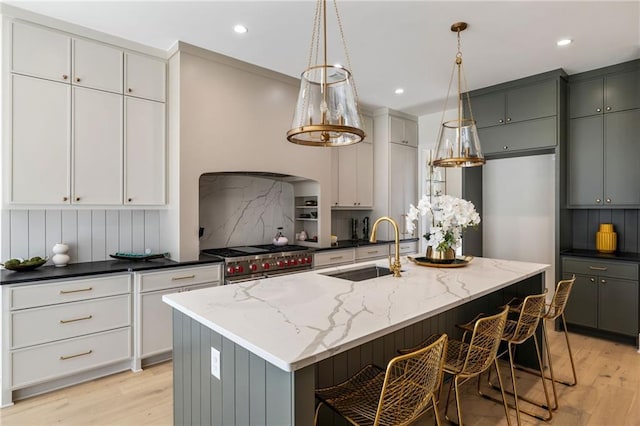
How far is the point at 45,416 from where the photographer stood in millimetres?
2379

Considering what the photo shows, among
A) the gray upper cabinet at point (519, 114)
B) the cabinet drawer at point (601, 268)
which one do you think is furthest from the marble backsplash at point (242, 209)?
the cabinet drawer at point (601, 268)

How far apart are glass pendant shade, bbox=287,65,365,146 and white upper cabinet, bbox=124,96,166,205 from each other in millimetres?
2033

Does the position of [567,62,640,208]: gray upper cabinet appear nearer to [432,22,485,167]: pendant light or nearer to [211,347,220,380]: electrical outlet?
[432,22,485,167]: pendant light

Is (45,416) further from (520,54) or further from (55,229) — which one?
(520,54)

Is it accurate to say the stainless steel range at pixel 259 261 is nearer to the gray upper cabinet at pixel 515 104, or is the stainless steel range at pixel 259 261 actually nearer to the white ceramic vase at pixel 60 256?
the white ceramic vase at pixel 60 256

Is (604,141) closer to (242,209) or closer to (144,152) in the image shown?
(242,209)

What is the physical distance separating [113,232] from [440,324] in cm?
297

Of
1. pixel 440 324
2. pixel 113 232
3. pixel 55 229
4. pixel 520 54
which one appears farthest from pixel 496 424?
pixel 55 229

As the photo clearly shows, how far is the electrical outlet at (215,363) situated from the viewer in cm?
157

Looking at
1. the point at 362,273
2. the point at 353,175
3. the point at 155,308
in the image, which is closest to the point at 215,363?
the point at 362,273

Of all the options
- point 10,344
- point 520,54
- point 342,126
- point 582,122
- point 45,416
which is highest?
point 520,54

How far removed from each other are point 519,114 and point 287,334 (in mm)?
4040

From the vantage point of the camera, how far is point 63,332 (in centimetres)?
268

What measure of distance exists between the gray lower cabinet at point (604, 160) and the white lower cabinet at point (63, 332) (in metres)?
4.64
